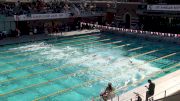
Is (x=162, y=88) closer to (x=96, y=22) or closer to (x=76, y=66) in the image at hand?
(x=76, y=66)

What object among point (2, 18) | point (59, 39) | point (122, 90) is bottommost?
point (122, 90)

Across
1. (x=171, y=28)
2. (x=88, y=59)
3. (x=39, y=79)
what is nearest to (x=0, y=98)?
(x=39, y=79)

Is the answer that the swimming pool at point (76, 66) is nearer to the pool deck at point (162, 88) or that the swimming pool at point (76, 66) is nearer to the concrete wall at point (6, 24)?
the pool deck at point (162, 88)

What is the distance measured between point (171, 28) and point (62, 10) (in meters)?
15.0

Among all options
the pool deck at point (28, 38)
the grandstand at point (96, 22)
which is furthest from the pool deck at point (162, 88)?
the pool deck at point (28, 38)

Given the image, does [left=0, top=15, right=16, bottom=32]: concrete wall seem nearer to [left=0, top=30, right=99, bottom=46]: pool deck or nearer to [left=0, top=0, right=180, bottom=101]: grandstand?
[left=0, top=0, right=180, bottom=101]: grandstand

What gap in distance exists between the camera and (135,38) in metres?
35.3

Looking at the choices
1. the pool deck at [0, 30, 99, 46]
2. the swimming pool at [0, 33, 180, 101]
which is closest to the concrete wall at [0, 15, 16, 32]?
the pool deck at [0, 30, 99, 46]

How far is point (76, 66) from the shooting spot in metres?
22.1

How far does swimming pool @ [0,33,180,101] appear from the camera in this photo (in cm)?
1719

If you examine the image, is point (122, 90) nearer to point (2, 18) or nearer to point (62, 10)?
point (2, 18)

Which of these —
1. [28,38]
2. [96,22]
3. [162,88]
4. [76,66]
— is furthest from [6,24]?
[162,88]

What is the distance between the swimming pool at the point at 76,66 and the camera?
17.2 metres

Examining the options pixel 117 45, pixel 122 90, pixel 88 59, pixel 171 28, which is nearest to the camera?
pixel 122 90
